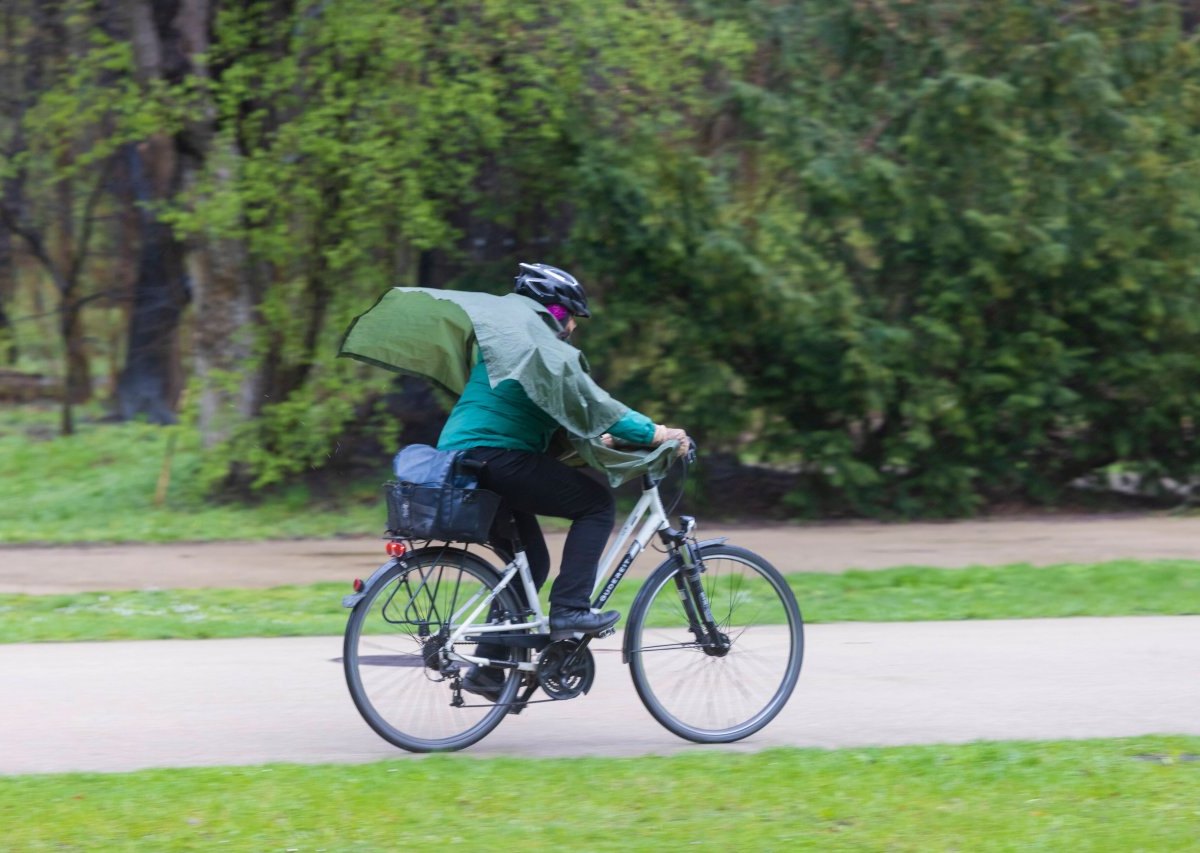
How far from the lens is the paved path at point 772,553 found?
10766mm

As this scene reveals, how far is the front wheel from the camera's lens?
5.85 meters

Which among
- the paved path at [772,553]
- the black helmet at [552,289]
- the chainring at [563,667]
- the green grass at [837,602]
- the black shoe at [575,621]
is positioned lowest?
the paved path at [772,553]

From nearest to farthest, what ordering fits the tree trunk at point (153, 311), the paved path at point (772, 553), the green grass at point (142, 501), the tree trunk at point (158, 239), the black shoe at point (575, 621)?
the black shoe at point (575, 621) < the paved path at point (772, 553) < the green grass at point (142, 501) < the tree trunk at point (158, 239) < the tree trunk at point (153, 311)

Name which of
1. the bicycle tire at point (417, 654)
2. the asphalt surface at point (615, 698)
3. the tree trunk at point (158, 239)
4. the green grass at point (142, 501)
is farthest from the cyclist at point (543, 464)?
the tree trunk at point (158, 239)

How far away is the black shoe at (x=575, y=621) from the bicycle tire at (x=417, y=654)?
0.18 m

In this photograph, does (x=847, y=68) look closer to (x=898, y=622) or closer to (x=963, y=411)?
(x=963, y=411)

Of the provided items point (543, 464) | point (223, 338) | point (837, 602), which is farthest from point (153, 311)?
point (543, 464)

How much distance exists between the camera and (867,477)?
45.8ft

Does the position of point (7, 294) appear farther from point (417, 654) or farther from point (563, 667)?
point (563, 667)

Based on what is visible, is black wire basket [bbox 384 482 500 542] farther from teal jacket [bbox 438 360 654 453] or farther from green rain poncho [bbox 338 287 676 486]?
green rain poncho [bbox 338 287 676 486]

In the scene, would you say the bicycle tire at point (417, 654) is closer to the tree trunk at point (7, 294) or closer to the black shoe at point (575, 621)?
the black shoe at point (575, 621)

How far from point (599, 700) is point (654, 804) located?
1.68 meters

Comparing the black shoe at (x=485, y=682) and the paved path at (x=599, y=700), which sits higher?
the black shoe at (x=485, y=682)

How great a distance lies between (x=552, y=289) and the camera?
565 centimetres
